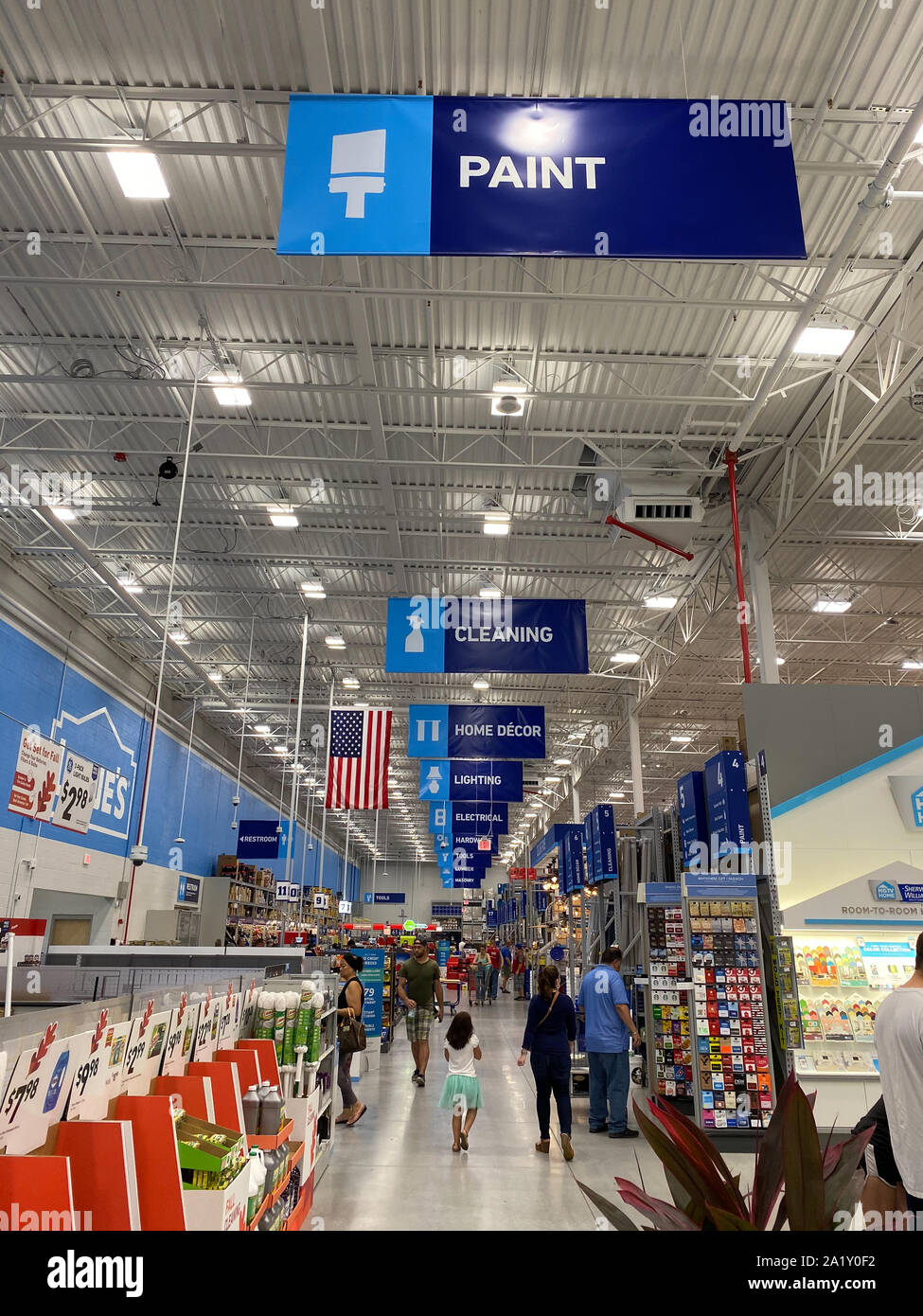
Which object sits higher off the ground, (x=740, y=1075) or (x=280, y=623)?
(x=280, y=623)

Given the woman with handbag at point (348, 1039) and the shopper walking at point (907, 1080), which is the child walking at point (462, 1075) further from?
the shopper walking at point (907, 1080)

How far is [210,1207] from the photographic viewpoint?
7.27ft

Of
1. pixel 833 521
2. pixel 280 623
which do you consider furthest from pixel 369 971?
pixel 833 521

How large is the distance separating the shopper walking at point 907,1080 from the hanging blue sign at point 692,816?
6109 mm

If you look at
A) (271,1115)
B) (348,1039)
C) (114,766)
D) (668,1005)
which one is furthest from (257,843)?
(271,1115)

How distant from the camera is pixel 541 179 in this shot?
395 centimetres

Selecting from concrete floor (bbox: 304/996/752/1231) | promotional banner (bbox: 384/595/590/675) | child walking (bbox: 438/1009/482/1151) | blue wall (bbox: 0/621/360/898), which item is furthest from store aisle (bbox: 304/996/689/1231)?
blue wall (bbox: 0/621/360/898)

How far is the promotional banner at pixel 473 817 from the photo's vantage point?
685 inches

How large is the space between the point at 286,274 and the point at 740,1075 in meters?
8.48

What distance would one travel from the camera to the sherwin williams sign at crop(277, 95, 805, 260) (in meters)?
3.82

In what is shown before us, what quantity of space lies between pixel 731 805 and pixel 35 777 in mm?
6380

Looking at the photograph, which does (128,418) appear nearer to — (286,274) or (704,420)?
(286,274)
